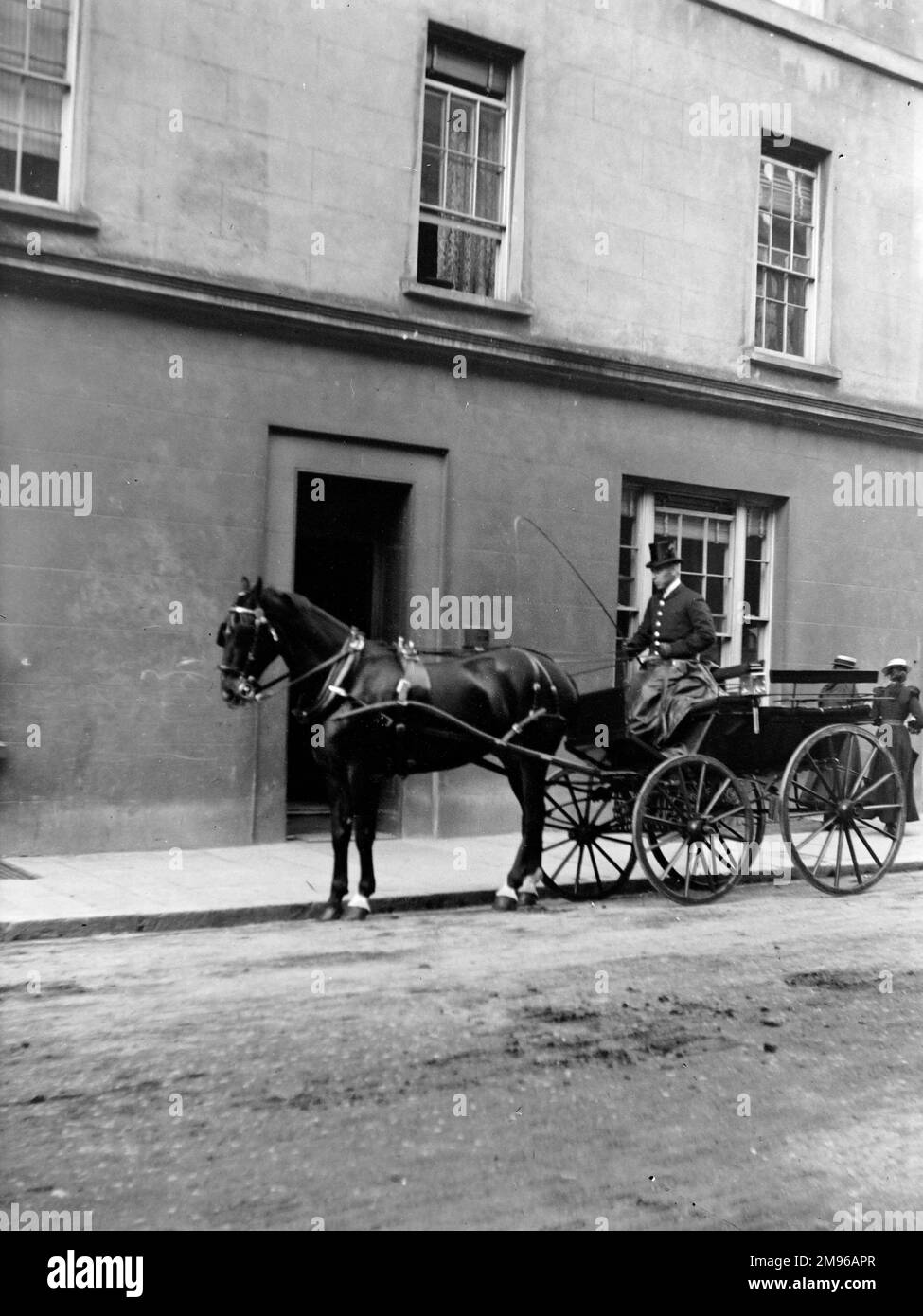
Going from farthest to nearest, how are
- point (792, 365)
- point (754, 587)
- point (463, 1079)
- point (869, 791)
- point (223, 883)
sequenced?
point (754, 587) < point (792, 365) < point (869, 791) < point (223, 883) < point (463, 1079)

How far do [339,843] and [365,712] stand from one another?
870 mm

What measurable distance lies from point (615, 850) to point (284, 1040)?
6.48m

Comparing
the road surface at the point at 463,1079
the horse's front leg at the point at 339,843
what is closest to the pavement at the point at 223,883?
the horse's front leg at the point at 339,843

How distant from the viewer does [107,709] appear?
10.4 m

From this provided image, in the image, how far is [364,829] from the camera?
8.28m

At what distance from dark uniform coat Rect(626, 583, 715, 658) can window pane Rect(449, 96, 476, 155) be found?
17.6 feet

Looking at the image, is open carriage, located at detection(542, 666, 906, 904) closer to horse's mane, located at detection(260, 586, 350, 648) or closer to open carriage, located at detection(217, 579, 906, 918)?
open carriage, located at detection(217, 579, 906, 918)

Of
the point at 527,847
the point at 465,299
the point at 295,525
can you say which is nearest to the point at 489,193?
the point at 465,299

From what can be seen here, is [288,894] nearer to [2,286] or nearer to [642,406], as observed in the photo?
[2,286]

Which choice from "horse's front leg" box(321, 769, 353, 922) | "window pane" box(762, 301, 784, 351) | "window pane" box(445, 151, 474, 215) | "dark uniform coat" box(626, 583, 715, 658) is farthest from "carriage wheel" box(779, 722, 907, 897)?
"window pane" box(445, 151, 474, 215)

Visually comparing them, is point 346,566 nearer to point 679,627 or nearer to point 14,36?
point 679,627

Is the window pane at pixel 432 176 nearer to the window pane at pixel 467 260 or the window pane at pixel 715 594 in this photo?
the window pane at pixel 467 260

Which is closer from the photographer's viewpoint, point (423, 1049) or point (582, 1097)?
point (582, 1097)
